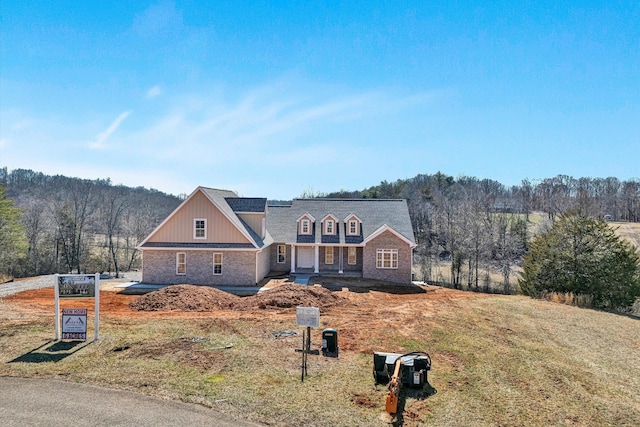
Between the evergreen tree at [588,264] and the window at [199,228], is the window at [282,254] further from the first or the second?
the evergreen tree at [588,264]

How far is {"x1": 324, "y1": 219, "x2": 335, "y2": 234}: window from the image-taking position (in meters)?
30.3

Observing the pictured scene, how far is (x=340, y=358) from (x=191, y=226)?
16782 millimetres

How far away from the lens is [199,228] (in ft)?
81.8

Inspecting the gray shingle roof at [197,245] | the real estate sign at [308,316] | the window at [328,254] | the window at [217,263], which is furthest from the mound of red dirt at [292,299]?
the window at [328,254]

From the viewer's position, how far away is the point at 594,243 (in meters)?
23.7

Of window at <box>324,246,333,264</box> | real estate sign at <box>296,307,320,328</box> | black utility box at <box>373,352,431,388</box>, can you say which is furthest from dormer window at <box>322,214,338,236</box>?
black utility box at <box>373,352,431,388</box>

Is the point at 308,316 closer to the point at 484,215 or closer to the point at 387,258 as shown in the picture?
the point at 387,258

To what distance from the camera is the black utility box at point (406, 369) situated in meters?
9.23

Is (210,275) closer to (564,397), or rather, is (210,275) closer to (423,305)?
(423,305)

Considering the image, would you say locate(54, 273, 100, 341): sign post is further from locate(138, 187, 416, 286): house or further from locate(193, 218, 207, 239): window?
locate(193, 218, 207, 239): window

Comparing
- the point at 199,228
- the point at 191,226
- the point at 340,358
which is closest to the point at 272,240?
the point at 199,228

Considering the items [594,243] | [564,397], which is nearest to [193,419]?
[564,397]

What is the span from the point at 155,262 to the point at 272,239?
8.68 meters

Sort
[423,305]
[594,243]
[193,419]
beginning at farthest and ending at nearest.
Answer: [594,243], [423,305], [193,419]
